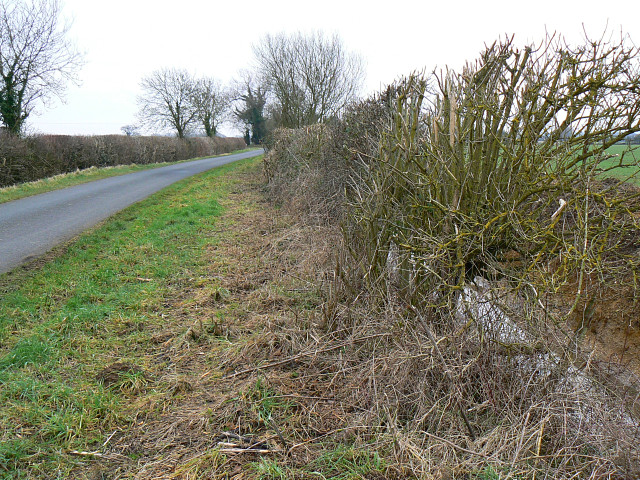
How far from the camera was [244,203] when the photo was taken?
13039 millimetres

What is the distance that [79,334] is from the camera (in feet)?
14.8

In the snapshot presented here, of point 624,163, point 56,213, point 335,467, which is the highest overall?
point 624,163

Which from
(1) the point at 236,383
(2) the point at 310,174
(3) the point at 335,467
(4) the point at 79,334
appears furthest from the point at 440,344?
(2) the point at 310,174

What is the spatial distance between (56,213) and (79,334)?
285 inches

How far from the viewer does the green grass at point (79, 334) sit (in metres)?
3.08

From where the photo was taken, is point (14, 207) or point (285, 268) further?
point (14, 207)

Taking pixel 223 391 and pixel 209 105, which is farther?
pixel 209 105

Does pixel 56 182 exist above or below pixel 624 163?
below

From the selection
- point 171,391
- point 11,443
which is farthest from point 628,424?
point 11,443

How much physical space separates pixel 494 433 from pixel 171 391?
2.53 metres

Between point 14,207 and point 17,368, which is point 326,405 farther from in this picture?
point 14,207

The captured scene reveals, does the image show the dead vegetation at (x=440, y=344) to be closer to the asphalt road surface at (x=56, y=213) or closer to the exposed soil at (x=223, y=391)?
the exposed soil at (x=223, y=391)

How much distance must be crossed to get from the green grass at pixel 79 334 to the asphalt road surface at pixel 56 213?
57cm

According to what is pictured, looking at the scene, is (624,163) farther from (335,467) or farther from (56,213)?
(56,213)
